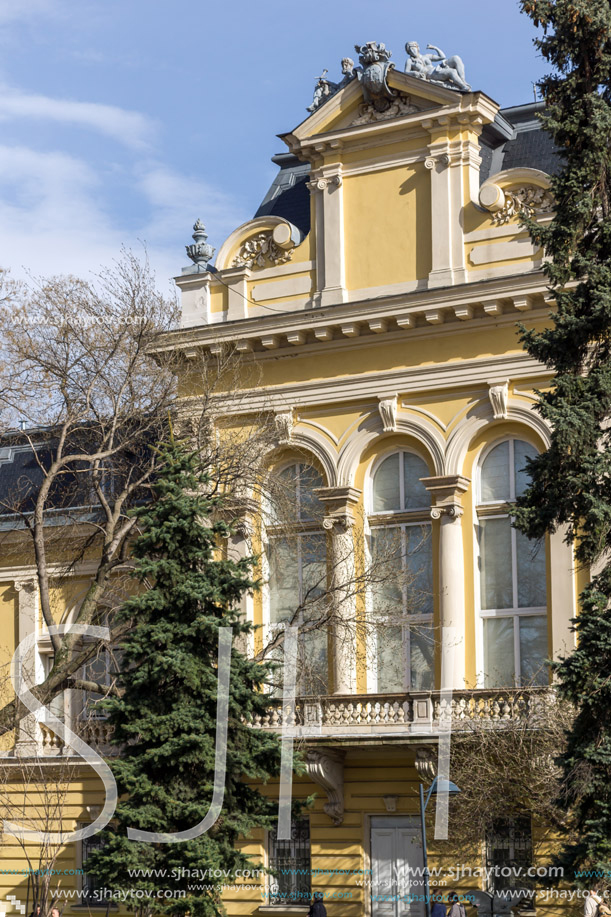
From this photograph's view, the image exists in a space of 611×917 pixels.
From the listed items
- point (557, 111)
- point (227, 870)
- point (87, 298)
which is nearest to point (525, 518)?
point (557, 111)

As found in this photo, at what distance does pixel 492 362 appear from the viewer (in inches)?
1205

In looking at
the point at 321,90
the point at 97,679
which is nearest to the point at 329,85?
the point at 321,90

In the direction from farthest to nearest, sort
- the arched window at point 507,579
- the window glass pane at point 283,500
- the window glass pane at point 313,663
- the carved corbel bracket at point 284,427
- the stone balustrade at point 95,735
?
the carved corbel bracket at point 284,427, the stone balustrade at point 95,735, the window glass pane at point 283,500, the arched window at point 507,579, the window glass pane at point 313,663

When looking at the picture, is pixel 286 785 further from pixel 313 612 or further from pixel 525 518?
pixel 525 518

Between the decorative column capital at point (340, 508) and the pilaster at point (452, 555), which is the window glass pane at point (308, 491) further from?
the pilaster at point (452, 555)

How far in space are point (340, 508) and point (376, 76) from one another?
28.2 feet

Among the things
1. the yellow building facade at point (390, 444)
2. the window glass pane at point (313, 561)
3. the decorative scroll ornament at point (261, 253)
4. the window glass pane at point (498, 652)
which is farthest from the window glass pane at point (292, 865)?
the decorative scroll ornament at point (261, 253)

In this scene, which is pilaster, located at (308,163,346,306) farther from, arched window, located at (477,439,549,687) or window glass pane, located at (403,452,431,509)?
arched window, located at (477,439,549,687)

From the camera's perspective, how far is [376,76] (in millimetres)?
32438

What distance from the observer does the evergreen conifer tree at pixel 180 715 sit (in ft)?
76.5

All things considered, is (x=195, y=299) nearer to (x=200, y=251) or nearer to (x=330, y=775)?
(x=200, y=251)

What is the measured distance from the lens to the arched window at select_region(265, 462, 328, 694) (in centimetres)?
3169

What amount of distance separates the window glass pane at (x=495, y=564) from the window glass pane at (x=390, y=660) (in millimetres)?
A: 1869

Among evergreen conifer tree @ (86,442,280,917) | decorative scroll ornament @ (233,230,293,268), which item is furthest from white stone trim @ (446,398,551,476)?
evergreen conifer tree @ (86,442,280,917)
